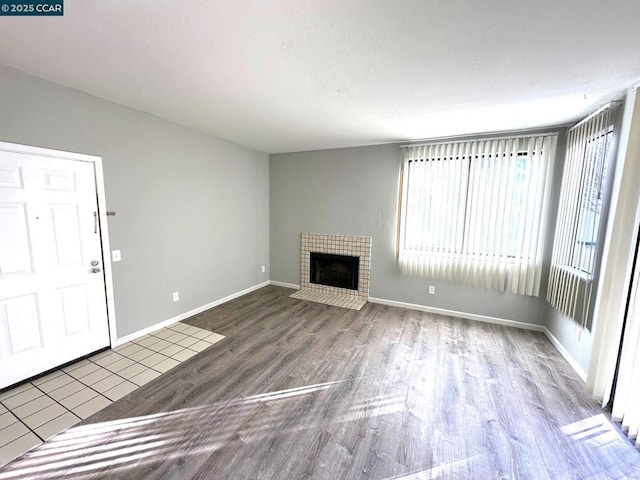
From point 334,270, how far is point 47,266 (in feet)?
12.0

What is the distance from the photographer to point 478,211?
11.4 ft

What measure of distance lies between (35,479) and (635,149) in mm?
4510

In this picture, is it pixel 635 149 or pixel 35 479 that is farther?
pixel 635 149

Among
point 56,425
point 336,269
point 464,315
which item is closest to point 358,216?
point 336,269

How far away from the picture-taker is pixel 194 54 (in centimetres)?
172

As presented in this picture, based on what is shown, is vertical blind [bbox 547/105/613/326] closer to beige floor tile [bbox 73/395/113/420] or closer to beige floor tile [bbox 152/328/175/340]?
beige floor tile [bbox 73/395/113/420]

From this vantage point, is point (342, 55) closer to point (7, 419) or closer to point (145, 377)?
point (145, 377)

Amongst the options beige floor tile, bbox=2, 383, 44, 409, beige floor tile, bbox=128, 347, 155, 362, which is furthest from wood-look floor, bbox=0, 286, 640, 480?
beige floor tile, bbox=2, 383, 44, 409

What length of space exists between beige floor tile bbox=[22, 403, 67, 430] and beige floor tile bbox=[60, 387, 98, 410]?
0.11 feet

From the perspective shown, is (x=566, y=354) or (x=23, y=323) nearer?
(x=23, y=323)

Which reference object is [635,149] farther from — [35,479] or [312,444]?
[35,479]

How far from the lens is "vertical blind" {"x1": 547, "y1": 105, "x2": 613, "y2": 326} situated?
2314 millimetres

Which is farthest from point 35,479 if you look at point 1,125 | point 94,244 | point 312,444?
point 1,125

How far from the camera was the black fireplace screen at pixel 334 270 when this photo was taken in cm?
451
